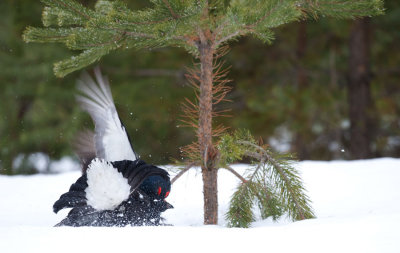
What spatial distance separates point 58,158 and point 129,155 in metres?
5.24

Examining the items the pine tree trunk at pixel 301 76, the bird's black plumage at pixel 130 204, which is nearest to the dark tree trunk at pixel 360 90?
the pine tree trunk at pixel 301 76

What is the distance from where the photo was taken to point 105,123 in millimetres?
2402

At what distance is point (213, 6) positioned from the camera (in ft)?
6.68

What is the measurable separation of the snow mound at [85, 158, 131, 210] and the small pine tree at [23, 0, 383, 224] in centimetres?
39

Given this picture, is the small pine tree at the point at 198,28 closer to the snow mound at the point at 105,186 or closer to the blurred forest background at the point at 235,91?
the snow mound at the point at 105,186

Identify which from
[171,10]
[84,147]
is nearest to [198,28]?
[171,10]

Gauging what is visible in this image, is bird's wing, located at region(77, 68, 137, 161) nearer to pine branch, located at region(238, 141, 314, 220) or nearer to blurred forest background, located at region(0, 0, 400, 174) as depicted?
pine branch, located at region(238, 141, 314, 220)

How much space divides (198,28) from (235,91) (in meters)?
5.29

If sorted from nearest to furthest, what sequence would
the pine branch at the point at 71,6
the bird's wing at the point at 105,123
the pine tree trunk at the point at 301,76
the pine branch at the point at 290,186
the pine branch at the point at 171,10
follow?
the pine branch at the point at 171,10
the pine branch at the point at 71,6
the pine branch at the point at 290,186
the bird's wing at the point at 105,123
the pine tree trunk at the point at 301,76

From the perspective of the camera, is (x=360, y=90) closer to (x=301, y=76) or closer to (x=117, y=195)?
(x=301, y=76)

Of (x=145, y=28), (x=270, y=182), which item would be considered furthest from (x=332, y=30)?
(x=145, y=28)

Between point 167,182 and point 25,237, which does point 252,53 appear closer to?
point 167,182

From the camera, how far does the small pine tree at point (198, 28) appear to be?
5.54 feet

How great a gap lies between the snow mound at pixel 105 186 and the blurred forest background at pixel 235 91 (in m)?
3.92
